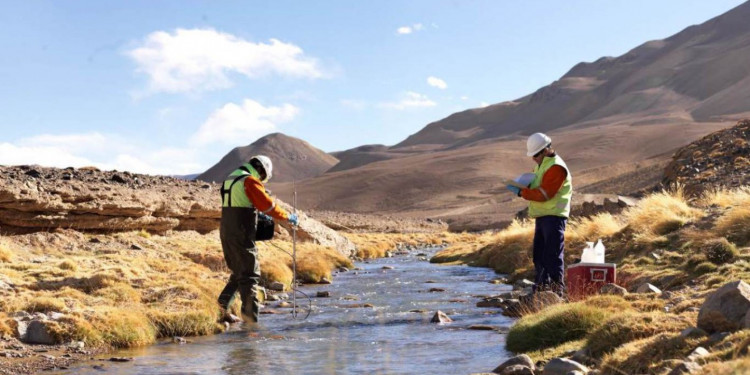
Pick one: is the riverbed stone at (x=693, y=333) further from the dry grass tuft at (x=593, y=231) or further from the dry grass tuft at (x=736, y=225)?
the dry grass tuft at (x=593, y=231)

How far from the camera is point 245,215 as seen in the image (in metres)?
12.2

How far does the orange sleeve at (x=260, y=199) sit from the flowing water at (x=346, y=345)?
1.86 m

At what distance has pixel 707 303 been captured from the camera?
282 inches

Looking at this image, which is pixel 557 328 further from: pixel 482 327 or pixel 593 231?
pixel 593 231

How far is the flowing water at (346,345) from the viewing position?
8.99 m

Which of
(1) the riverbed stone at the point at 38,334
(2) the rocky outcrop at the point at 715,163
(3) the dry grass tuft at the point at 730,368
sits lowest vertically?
(1) the riverbed stone at the point at 38,334

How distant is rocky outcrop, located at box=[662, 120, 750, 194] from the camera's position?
3067 centimetres

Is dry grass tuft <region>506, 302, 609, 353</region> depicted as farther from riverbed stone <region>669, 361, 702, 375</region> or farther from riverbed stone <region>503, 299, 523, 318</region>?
riverbed stone <region>669, 361, 702, 375</region>

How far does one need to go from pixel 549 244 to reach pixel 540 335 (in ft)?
8.36

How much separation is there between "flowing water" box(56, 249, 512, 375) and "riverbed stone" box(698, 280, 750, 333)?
2.45 m

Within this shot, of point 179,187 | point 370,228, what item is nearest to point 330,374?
point 179,187

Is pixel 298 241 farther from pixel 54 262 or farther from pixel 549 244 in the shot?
pixel 549 244

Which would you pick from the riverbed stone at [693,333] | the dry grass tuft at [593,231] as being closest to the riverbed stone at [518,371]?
the riverbed stone at [693,333]

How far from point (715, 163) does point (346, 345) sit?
93.7ft
